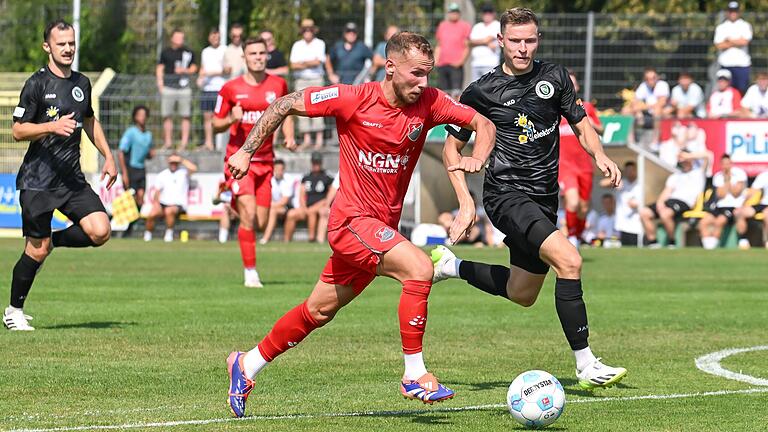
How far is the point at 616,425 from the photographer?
7.84 m

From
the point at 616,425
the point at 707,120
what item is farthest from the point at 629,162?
the point at 616,425

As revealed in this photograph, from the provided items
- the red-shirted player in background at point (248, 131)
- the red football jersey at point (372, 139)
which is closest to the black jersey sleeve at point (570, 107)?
the red football jersey at point (372, 139)

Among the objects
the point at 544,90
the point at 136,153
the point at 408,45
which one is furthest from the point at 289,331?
the point at 136,153

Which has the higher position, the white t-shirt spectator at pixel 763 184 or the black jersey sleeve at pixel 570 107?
A: the black jersey sleeve at pixel 570 107

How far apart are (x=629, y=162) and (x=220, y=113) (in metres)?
12.6

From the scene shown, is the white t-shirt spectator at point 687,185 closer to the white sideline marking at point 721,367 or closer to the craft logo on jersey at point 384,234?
the white sideline marking at point 721,367

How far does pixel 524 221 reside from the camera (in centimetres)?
943

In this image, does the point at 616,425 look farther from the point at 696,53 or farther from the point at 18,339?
the point at 696,53

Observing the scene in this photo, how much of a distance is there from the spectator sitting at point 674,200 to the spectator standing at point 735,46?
232 centimetres

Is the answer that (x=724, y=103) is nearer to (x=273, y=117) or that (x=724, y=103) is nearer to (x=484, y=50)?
(x=484, y=50)

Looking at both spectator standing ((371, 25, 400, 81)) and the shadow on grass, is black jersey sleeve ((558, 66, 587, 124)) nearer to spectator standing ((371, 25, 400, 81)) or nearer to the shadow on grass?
the shadow on grass

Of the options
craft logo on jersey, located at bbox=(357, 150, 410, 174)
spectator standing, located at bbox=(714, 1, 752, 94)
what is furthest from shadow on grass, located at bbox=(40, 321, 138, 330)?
spectator standing, located at bbox=(714, 1, 752, 94)

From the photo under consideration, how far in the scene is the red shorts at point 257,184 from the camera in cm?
1648

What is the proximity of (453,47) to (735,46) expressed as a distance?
5.44 metres
